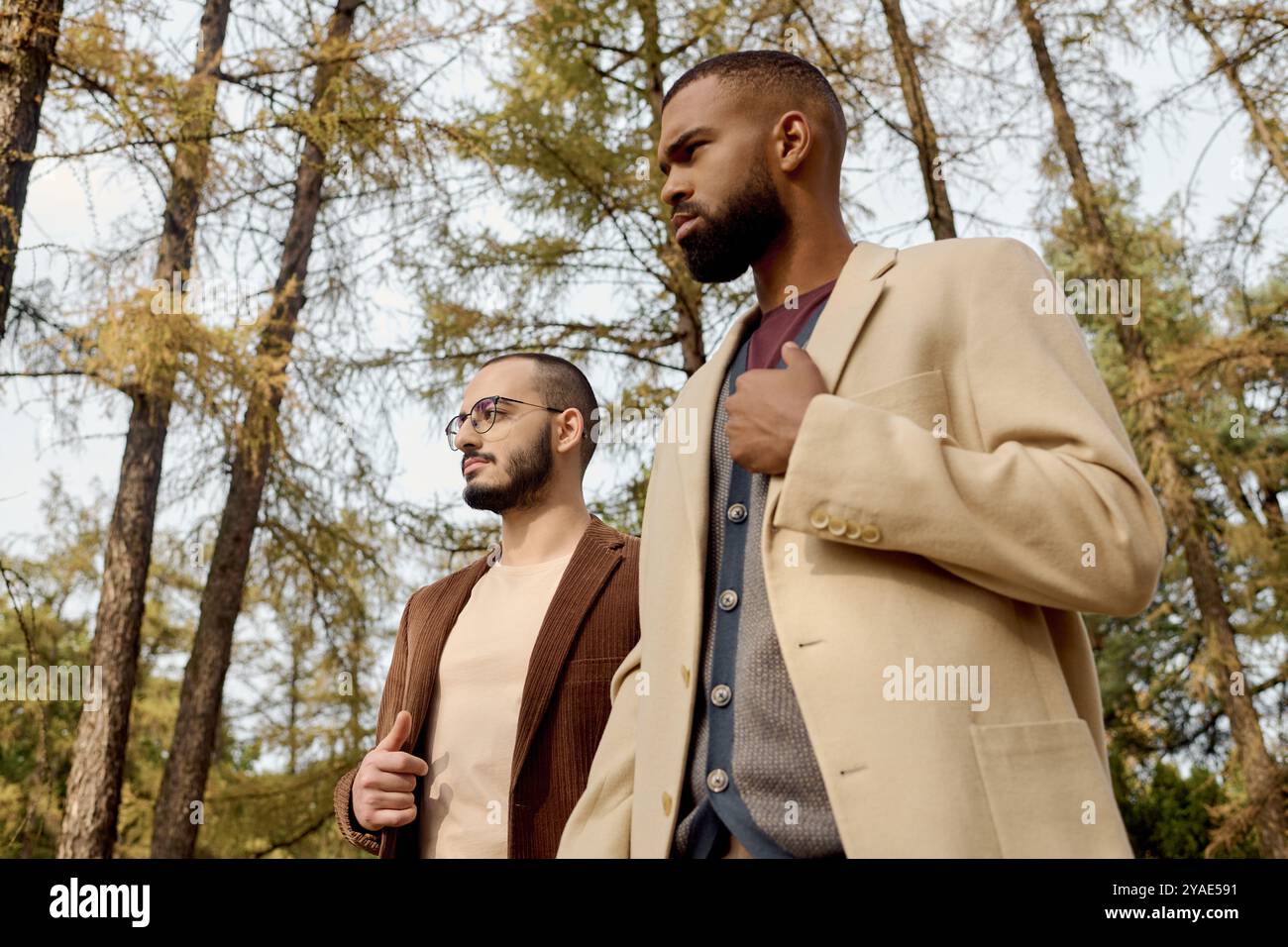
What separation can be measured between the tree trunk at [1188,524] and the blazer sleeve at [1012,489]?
8.16 metres

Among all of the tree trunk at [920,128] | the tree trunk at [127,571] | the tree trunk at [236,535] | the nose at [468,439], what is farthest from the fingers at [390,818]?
the tree trunk at [236,535]

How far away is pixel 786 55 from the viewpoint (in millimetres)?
2213

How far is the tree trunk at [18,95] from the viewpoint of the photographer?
5.96m

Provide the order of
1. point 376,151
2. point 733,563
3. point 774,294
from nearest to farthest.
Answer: point 733,563
point 774,294
point 376,151

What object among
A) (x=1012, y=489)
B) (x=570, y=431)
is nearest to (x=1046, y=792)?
(x=1012, y=489)

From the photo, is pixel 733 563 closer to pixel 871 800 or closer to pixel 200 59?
pixel 871 800

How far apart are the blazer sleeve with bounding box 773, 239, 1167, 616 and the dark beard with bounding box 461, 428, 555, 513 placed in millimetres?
1892

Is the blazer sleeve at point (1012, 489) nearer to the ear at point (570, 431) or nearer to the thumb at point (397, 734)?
the thumb at point (397, 734)

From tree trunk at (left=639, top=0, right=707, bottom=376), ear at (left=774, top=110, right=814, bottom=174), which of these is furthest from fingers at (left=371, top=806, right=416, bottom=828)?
tree trunk at (left=639, top=0, right=707, bottom=376)

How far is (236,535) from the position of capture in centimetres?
979

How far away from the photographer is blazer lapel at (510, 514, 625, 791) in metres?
3.01

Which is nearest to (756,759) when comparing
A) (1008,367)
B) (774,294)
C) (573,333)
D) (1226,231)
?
(1008,367)
